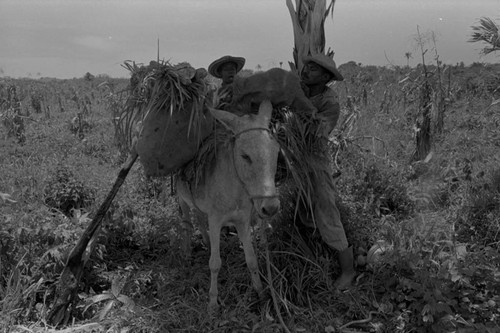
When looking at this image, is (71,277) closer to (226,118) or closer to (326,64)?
(226,118)

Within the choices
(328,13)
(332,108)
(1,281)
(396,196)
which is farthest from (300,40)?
(1,281)

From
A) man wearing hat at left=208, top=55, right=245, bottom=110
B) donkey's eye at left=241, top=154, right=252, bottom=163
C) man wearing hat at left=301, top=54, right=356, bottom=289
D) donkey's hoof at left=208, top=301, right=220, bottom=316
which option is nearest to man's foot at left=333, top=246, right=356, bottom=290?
man wearing hat at left=301, top=54, right=356, bottom=289

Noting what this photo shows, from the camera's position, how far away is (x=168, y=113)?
10.6ft

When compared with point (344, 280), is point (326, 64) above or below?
above

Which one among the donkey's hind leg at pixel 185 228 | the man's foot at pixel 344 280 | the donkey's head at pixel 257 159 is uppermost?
the donkey's head at pixel 257 159

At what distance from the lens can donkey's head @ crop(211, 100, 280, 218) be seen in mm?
2699

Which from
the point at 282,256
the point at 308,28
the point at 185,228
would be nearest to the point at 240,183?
the point at 282,256

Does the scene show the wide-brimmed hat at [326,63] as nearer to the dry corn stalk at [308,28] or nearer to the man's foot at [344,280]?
the dry corn stalk at [308,28]

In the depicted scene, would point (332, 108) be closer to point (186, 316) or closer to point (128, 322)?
point (186, 316)

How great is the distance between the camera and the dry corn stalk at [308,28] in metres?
4.83

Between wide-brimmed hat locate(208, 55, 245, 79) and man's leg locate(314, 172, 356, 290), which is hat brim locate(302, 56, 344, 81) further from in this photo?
man's leg locate(314, 172, 356, 290)

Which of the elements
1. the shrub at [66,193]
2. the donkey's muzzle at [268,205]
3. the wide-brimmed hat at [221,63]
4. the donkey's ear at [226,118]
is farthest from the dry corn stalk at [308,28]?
the shrub at [66,193]

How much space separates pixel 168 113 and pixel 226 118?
519mm

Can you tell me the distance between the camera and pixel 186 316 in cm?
344
